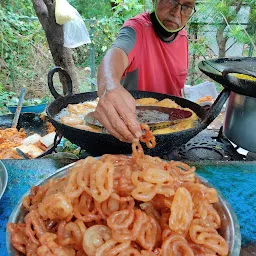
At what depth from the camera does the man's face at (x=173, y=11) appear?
2938 millimetres

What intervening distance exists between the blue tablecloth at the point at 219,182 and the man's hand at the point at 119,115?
1.74 ft

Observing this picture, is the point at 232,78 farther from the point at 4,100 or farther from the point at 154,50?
the point at 4,100

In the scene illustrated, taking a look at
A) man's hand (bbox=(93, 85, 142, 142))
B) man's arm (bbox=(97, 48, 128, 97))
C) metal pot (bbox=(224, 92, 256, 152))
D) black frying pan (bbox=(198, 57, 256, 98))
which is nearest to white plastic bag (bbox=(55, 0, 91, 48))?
man's arm (bbox=(97, 48, 128, 97))

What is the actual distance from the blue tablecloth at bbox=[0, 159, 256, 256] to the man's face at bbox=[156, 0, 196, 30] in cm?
172

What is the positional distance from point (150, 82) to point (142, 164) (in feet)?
7.78

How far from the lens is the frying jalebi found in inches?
40.7

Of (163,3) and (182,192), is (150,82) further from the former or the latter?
(182,192)

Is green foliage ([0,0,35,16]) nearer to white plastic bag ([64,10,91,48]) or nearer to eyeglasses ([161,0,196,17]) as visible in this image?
white plastic bag ([64,10,91,48])

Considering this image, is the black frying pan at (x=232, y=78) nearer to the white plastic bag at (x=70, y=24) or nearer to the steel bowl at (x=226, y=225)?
the steel bowl at (x=226, y=225)

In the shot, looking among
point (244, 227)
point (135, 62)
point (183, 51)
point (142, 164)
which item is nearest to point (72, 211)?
point (142, 164)

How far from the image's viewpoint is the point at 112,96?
1600 millimetres

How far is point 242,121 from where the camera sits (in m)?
2.26

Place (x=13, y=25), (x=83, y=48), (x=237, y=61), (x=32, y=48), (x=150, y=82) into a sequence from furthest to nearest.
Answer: (x=83, y=48) < (x=32, y=48) < (x=13, y=25) < (x=150, y=82) < (x=237, y=61)

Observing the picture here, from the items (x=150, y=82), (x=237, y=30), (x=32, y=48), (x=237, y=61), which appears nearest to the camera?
(x=237, y=61)
